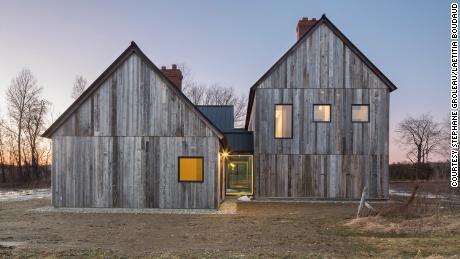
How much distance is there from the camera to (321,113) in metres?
21.6

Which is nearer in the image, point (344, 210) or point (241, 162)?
point (344, 210)

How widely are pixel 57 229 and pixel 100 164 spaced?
539cm

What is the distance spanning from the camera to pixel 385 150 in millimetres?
21484

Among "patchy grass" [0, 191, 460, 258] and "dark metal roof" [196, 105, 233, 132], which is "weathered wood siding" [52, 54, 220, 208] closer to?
"patchy grass" [0, 191, 460, 258]

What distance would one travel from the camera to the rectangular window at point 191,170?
56.6ft

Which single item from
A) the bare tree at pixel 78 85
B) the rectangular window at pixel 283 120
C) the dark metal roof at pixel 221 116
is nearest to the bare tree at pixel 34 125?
the bare tree at pixel 78 85

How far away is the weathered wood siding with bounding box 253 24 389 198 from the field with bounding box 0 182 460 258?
5299mm

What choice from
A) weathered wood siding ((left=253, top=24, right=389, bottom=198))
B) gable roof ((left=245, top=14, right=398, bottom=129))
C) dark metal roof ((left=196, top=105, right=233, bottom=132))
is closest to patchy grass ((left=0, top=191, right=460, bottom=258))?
weathered wood siding ((left=253, top=24, right=389, bottom=198))

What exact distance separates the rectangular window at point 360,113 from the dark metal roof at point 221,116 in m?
8.38

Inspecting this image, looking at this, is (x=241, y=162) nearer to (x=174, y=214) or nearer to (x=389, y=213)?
(x=174, y=214)

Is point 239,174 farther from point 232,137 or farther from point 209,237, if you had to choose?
point 209,237

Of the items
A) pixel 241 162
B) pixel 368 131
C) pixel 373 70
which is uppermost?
pixel 373 70

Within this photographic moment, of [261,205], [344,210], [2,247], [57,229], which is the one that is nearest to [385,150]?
[344,210]

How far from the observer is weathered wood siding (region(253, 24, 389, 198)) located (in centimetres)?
2138
